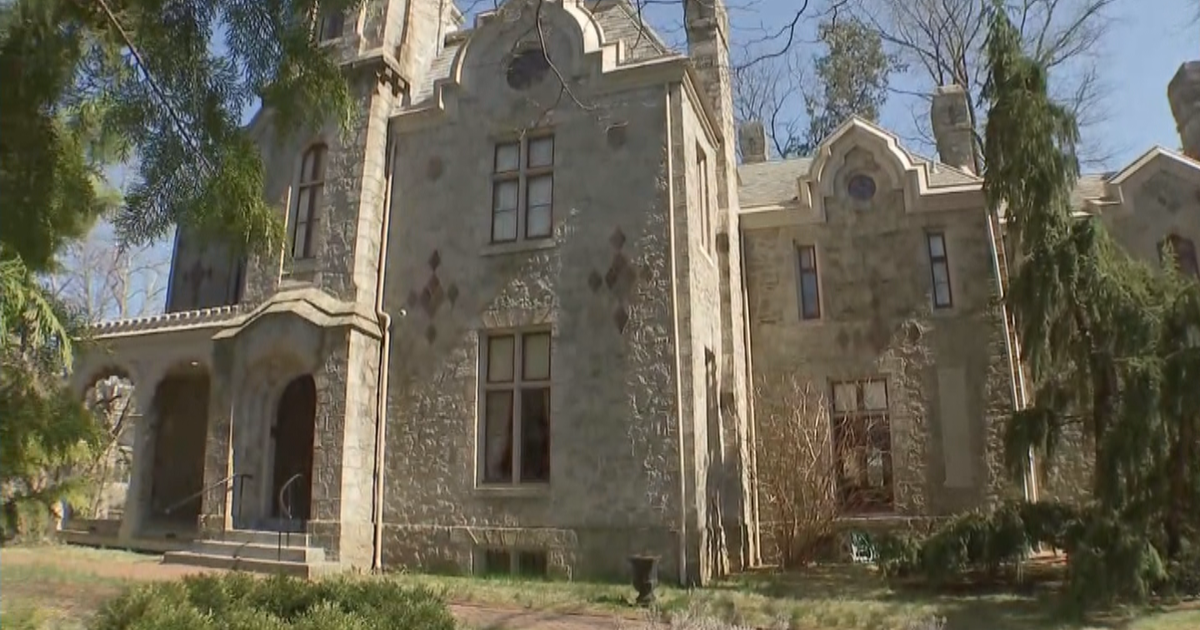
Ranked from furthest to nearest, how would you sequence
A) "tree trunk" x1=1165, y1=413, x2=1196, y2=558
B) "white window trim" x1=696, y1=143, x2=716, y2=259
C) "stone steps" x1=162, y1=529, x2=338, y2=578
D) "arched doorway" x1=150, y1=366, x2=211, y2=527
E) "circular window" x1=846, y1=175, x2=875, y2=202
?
"arched doorway" x1=150, y1=366, x2=211, y2=527 < "circular window" x1=846, y1=175, x2=875, y2=202 < "white window trim" x1=696, y1=143, x2=716, y2=259 < "stone steps" x1=162, y1=529, x2=338, y2=578 < "tree trunk" x1=1165, y1=413, x2=1196, y2=558

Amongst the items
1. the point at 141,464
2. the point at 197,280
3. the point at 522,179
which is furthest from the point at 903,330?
the point at 197,280

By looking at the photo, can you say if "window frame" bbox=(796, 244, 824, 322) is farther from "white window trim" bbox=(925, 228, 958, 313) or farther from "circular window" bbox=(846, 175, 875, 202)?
"white window trim" bbox=(925, 228, 958, 313)

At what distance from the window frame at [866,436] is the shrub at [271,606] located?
968 cm

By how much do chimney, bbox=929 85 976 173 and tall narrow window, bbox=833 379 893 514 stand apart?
5604 millimetres

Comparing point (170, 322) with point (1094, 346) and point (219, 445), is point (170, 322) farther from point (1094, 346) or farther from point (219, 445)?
point (1094, 346)

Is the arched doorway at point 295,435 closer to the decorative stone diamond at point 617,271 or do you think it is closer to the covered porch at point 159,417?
the covered porch at point 159,417

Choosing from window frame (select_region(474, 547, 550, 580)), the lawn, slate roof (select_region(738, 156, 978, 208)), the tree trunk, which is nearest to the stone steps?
the lawn

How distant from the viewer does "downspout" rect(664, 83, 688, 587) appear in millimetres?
10570

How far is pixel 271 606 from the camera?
5102 mm

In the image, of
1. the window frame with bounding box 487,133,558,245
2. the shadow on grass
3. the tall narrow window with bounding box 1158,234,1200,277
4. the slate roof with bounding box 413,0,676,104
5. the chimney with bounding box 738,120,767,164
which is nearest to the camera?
the shadow on grass

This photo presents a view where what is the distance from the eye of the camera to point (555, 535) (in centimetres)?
1127

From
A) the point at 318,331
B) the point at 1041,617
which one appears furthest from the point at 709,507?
the point at 318,331

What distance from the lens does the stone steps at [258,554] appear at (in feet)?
35.9

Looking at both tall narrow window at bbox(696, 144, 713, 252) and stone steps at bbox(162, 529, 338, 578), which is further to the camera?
tall narrow window at bbox(696, 144, 713, 252)
